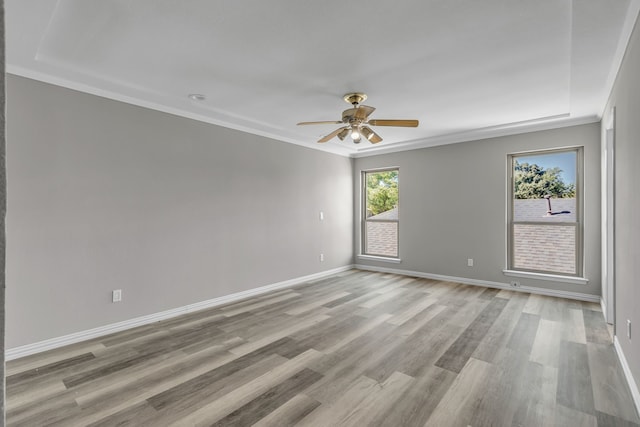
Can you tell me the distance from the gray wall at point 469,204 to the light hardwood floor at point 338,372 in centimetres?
121

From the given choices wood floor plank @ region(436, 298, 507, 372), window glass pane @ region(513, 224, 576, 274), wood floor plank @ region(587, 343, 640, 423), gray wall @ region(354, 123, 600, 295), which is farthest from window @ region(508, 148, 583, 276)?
wood floor plank @ region(587, 343, 640, 423)

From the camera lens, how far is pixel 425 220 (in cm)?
582

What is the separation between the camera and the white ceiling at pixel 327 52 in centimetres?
204

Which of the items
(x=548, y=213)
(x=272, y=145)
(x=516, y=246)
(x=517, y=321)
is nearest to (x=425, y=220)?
(x=516, y=246)

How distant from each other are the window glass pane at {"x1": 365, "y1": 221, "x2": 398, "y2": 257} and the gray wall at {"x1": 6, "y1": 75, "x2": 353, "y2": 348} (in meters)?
2.10

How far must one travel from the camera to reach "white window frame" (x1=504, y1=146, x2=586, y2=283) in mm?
4445

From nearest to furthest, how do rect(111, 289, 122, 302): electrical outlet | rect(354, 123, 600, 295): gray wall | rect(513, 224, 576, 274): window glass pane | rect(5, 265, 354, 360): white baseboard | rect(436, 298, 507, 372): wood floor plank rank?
rect(436, 298, 507, 372): wood floor plank → rect(5, 265, 354, 360): white baseboard → rect(111, 289, 122, 302): electrical outlet → rect(354, 123, 600, 295): gray wall → rect(513, 224, 576, 274): window glass pane

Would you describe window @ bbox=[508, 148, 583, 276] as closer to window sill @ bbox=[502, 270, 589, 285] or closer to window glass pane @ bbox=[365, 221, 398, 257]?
window sill @ bbox=[502, 270, 589, 285]

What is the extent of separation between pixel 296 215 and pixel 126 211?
2621 millimetres

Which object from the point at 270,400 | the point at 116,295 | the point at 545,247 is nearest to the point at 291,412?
the point at 270,400

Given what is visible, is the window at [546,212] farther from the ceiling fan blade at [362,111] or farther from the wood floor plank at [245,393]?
the wood floor plank at [245,393]

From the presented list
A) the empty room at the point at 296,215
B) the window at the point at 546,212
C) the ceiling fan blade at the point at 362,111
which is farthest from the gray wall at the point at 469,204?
the ceiling fan blade at the point at 362,111

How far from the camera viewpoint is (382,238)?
6535 mm

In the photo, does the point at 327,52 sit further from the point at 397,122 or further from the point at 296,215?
the point at 296,215
